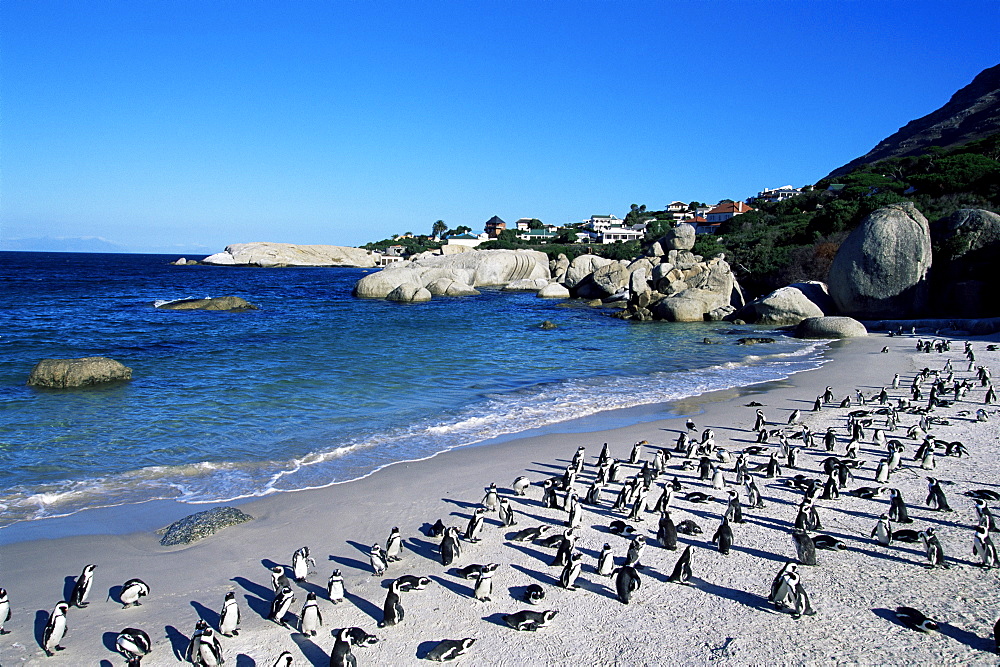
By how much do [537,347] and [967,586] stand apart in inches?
800

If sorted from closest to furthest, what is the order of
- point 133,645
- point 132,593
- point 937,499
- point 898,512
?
point 133,645
point 132,593
point 898,512
point 937,499

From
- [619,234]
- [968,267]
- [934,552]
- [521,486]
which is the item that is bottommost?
[521,486]

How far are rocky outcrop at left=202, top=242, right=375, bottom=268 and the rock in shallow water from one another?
120368mm

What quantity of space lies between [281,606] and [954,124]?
126 meters

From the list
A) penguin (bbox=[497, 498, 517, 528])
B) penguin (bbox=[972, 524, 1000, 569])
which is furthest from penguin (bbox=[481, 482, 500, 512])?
penguin (bbox=[972, 524, 1000, 569])

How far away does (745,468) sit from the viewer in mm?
10109

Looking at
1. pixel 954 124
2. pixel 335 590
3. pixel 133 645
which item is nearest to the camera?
pixel 133 645

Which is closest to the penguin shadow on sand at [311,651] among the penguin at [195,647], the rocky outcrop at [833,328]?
the penguin at [195,647]

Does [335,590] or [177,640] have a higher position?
[335,590]

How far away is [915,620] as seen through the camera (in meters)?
5.95

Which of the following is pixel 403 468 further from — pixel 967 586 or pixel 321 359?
pixel 321 359

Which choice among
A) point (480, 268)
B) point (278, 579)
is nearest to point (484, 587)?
point (278, 579)

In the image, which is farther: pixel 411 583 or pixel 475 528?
pixel 475 528

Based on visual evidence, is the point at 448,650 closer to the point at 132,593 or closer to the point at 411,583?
the point at 411,583
